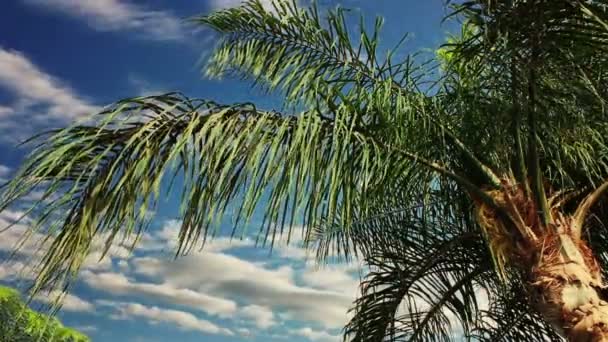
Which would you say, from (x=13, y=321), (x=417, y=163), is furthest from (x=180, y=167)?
(x=13, y=321)

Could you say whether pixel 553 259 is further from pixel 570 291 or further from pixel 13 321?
pixel 13 321

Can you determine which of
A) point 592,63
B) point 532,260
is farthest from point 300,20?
point 532,260

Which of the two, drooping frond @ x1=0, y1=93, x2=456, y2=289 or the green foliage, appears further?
the green foliage

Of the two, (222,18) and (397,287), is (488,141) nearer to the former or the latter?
(397,287)

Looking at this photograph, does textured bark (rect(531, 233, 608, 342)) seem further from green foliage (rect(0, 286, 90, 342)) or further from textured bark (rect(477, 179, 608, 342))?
green foliage (rect(0, 286, 90, 342))

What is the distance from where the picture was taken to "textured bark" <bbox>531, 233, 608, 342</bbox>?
3865mm

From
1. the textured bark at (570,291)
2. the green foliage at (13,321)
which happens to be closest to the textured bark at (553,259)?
the textured bark at (570,291)

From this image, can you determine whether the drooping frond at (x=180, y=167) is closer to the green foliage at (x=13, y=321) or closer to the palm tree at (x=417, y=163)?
the palm tree at (x=417, y=163)

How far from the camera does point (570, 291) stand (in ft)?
12.9

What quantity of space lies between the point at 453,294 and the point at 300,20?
94.7 inches

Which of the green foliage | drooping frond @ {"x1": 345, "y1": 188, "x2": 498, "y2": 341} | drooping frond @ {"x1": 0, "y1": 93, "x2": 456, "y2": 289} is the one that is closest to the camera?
drooping frond @ {"x1": 0, "y1": 93, "x2": 456, "y2": 289}

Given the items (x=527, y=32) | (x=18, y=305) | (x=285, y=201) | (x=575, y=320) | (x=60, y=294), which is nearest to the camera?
Result: (x=60, y=294)

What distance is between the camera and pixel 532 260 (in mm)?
4145

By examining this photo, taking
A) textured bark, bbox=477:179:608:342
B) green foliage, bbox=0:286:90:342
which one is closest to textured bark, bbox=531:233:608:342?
textured bark, bbox=477:179:608:342
